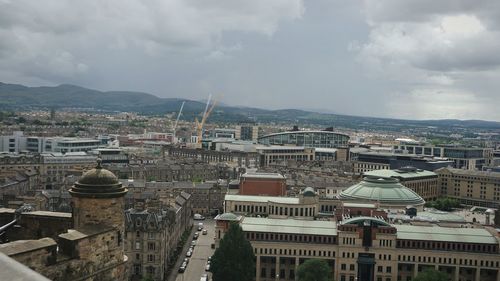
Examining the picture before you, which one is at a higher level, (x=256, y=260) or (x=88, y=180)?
(x=88, y=180)

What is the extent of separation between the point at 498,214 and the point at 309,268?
3943 centimetres

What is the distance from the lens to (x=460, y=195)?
468 feet

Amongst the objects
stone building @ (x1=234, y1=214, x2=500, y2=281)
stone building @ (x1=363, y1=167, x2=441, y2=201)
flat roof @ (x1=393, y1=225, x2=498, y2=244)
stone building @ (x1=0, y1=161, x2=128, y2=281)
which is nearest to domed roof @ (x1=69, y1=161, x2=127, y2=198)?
stone building @ (x1=0, y1=161, x2=128, y2=281)

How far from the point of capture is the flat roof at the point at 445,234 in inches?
2717

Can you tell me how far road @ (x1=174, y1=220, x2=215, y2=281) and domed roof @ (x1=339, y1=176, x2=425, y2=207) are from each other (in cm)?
2270

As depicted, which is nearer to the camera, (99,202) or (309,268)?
(99,202)

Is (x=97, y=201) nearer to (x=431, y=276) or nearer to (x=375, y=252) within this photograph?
(x=431, y=276)

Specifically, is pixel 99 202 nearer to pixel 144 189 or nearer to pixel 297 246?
pixel 297 246

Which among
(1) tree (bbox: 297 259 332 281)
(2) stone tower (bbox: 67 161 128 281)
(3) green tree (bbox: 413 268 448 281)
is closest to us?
(2) stone tower (bbox: 67 161 128 281)

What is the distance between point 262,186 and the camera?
329ft

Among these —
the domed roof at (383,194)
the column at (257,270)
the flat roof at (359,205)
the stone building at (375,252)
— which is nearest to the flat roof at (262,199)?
the flat roof at (359,205)

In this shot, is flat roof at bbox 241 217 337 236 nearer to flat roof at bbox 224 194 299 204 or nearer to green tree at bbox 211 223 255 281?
green tree at bbox 211 223 255 281

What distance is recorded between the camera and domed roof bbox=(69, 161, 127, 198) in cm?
1950

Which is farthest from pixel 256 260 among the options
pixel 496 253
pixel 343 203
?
pixel 496 253
